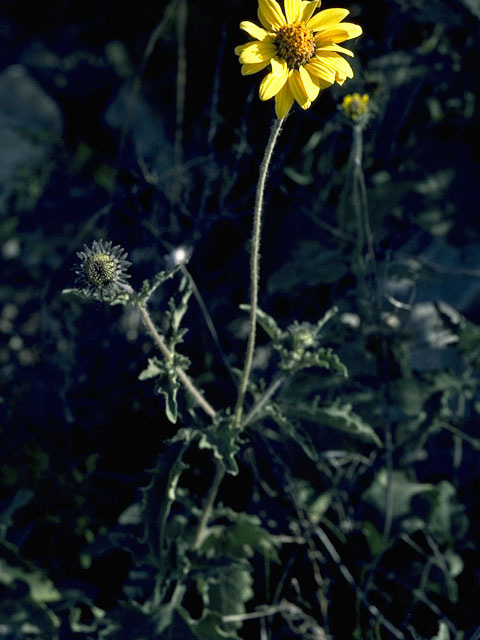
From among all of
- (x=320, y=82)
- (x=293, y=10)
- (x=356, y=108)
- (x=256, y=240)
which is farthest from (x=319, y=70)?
(x=356, y=108)

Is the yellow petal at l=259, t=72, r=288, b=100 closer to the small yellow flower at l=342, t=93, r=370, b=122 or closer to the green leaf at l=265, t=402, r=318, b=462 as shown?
A: the small yellow flower at l=342, t=93, r=370, b=122

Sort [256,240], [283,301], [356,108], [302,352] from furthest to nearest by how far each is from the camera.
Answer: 1. [283,301]
2. [356,108]
3. [302,352]
4. [256,240]

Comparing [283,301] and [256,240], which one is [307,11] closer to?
[256,240]

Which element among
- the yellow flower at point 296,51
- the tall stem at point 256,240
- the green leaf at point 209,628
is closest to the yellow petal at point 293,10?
the yellow flower at point 296,51

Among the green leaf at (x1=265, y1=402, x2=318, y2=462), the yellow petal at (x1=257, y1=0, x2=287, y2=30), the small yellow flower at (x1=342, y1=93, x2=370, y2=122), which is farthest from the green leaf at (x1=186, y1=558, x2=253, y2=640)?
the yellow petal at (x1=257, y1=0, x2=287, y2=30)

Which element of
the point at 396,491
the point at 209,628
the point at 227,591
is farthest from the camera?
the point at 396,491

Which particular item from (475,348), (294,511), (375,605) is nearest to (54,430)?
(294,511)

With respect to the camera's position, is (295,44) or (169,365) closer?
(295,44)
